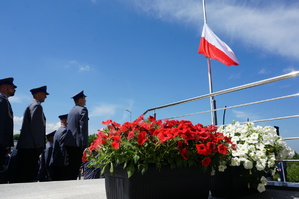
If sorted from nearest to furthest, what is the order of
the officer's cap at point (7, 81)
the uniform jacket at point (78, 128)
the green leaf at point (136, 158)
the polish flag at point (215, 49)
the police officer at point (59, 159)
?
the green leaf at point (136, 158)
the officer's cap at point (7, 81)
the uniform jacket at point (78, 128)
the police officer at point (59, 159)
the polish flag at point (215, 49)

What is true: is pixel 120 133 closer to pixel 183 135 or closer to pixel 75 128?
pixel 183 135

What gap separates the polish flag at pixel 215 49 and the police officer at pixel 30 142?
6129 mm

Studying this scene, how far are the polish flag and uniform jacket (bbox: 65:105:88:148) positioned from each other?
543cm

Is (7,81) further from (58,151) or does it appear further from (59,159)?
(59,159)

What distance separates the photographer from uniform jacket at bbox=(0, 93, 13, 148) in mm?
3388

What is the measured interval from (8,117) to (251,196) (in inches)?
129

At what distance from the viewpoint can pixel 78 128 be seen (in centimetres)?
428

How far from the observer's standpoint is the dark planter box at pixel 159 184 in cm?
142

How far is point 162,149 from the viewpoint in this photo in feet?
4.79

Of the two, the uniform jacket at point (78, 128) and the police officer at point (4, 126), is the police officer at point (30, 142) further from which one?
the uniform jacket at point (78, 128)

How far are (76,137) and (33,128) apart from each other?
764 mm

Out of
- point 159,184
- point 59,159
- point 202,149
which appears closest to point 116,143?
point 159,184

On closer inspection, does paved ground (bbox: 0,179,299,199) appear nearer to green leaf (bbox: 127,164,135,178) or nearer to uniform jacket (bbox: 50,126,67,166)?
green leaf (bbox: 127,164,135,178)

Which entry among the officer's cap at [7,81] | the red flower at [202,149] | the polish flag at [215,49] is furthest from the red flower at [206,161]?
the polish flag at [215,49]
